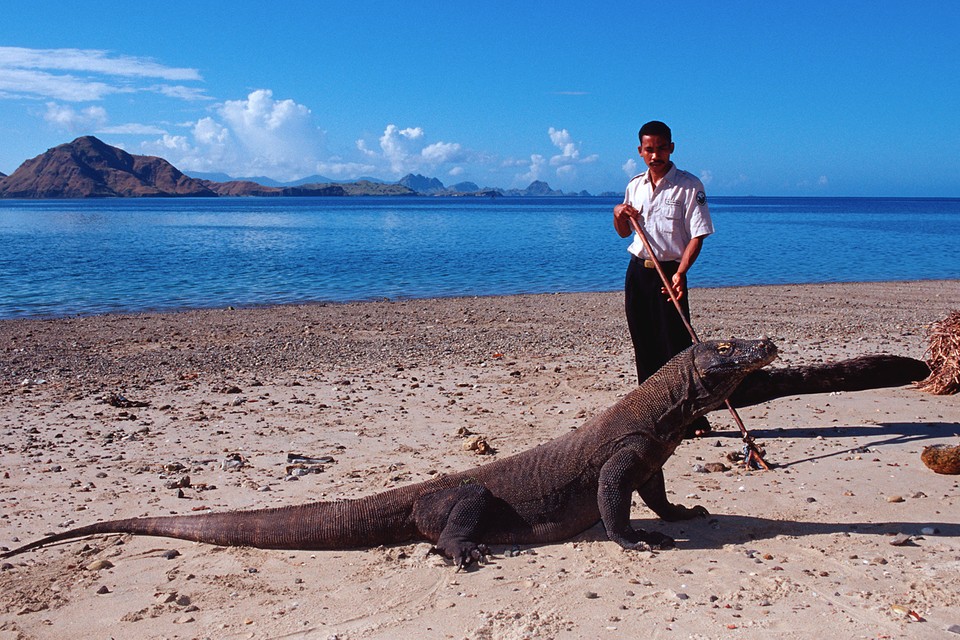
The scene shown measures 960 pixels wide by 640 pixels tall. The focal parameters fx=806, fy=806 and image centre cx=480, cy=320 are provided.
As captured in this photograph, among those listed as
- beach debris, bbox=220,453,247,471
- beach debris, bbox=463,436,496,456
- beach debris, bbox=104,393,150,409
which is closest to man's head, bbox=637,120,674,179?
beach debris, bbox=463,436,496,456

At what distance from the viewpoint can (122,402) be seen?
9.96 metres

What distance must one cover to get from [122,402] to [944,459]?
8.92 meters

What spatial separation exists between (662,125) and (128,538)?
17.9 ft

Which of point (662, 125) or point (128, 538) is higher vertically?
point (662, 125)

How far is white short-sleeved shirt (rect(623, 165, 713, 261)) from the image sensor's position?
23.7ft

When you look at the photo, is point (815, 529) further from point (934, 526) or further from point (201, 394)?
point (201, 394)

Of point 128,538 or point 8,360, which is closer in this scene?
point 128,538

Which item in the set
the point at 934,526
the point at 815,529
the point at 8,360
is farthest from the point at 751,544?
the point at 8,360

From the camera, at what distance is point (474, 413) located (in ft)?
30.8

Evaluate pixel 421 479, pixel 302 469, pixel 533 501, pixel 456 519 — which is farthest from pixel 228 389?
pixel 533 501

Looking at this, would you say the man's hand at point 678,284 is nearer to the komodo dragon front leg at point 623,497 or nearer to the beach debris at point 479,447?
the komodo dragon front leg at point 623,497

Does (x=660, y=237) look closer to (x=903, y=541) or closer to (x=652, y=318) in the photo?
(x=652, y=318)

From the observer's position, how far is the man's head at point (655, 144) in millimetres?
7059

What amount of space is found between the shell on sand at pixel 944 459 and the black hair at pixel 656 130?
3.54 meters
